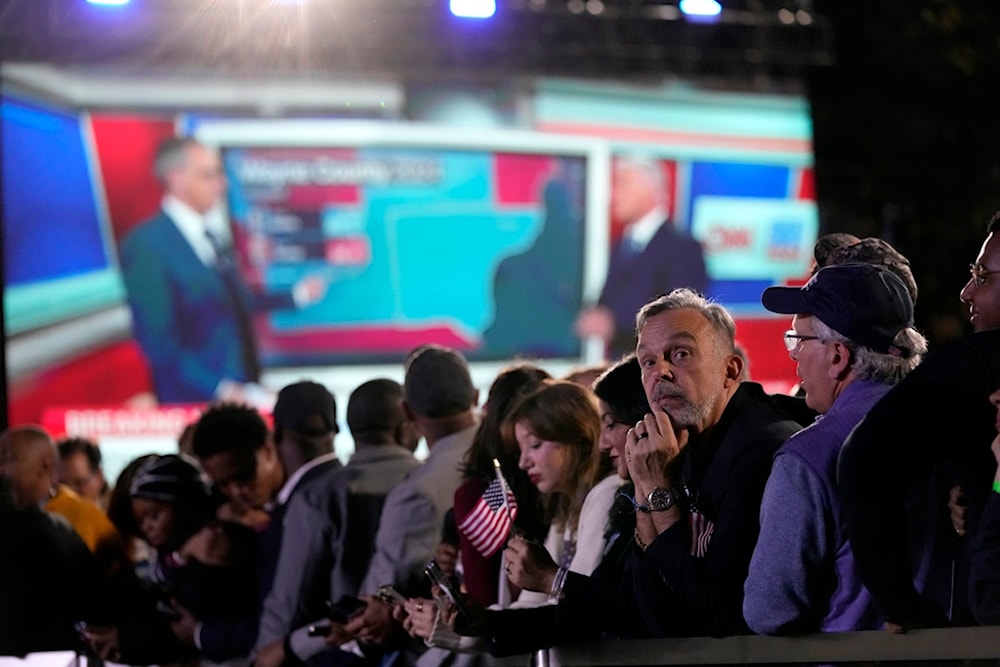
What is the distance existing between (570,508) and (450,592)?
19.3 inches

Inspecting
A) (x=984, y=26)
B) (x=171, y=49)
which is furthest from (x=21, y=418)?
(x=984, y=26)

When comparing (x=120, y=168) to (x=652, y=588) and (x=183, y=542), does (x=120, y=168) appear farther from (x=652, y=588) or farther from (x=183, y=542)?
(x=652, y=588)

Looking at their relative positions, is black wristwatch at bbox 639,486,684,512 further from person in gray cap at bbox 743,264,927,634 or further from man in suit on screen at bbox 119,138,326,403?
man in suit on screen at bbox 119,138,326,403

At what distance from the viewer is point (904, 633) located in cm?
271

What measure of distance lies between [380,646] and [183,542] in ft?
2.92

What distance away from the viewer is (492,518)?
3.85m

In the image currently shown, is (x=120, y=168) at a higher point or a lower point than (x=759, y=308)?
higher

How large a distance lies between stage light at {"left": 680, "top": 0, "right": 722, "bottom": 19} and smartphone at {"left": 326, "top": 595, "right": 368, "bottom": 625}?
4.92 m

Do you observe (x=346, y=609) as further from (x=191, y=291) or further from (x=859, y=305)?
(x=191, y=291)

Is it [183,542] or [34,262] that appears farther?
[34,262]

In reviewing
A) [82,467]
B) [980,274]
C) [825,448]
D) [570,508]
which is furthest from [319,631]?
[82,467]

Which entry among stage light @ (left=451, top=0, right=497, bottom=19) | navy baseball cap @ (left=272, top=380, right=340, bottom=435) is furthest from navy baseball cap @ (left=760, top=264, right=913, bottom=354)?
stage light @ (left=451, top=0, right=497, bottom=19)

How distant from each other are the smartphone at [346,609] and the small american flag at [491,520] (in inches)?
21.2

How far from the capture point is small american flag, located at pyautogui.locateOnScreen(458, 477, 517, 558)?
382 cm
